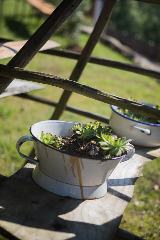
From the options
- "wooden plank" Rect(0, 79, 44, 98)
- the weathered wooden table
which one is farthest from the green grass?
the weathered wooden table

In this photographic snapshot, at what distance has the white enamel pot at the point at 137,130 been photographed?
1.74 metres

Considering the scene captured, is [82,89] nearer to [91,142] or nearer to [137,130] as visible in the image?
[91,142]

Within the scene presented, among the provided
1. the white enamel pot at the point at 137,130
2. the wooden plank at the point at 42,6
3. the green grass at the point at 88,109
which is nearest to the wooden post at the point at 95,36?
the white enamel pot at the point at 137,130

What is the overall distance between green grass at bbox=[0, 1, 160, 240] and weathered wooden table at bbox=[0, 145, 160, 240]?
5.57ft

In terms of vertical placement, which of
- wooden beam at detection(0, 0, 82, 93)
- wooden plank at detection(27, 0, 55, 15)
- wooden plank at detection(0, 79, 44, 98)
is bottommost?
wooden plank at detection(27, 0, 55, 15)

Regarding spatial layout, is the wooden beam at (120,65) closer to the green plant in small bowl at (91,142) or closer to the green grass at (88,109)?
the green plant in small bowl at (91,142)

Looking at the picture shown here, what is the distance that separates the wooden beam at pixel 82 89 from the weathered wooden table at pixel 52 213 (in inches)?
14.6

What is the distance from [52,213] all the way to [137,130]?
82 cm

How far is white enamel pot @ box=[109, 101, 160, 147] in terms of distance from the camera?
5.70 feet

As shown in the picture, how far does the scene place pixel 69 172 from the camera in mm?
1165

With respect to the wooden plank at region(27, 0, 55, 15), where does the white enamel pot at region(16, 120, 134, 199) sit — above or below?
above

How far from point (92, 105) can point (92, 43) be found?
12.4 feet

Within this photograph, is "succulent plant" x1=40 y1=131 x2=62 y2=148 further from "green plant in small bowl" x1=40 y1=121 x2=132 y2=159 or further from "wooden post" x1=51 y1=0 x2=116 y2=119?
"wooden post" x1=51 y1=0 x2=116 y2=119

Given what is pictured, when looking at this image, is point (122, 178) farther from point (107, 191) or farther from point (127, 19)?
point (127, 19)
